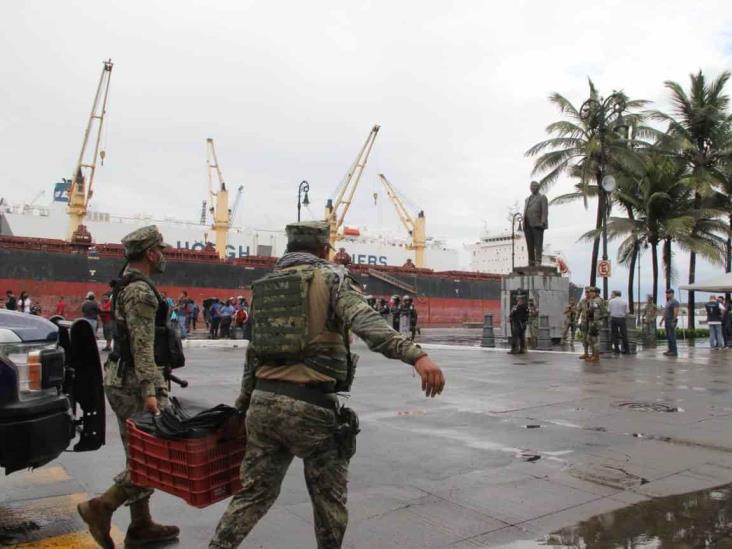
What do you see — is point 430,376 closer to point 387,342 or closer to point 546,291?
point 387,342

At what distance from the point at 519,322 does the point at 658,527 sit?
1219cm

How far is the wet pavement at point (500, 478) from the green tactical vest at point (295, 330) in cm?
86

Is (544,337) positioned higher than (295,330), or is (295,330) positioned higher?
(295,330)

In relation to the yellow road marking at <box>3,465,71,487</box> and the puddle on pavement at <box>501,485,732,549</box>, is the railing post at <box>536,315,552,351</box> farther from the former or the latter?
the yellow road marking at <box>3,465,71,487</box>

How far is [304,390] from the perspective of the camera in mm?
2633

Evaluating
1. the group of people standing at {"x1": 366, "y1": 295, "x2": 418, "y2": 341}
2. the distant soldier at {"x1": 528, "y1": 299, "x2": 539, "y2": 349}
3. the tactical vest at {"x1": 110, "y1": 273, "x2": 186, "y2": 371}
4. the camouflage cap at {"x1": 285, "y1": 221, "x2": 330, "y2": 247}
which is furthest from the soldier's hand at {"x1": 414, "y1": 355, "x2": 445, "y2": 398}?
the distant soldier at {"x1": 528, "y1": 299, "x2": 539, "y2": 349}

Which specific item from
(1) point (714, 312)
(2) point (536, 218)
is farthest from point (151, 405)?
(1) point (714, 312)

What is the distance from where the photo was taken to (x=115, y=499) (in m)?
3.22

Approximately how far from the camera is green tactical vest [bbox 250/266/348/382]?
2617mm

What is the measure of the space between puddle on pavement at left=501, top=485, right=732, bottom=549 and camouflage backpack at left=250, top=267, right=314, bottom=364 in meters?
1.79

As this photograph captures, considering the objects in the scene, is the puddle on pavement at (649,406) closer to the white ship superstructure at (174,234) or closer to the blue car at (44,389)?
the blue car at (44,389)

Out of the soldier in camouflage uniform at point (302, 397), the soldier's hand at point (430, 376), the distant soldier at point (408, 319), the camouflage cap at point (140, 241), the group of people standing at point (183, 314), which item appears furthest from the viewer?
the distant soldier at point (408, 319)

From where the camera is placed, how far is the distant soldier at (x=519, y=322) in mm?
15520

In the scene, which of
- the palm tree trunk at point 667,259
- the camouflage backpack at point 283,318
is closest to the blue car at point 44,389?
the camouflage backpack at point 283,318
